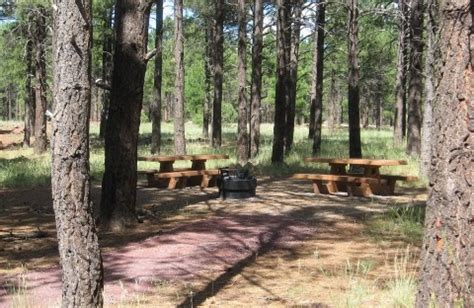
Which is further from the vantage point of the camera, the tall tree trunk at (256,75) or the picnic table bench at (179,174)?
the tall tree trunk at (256,75)

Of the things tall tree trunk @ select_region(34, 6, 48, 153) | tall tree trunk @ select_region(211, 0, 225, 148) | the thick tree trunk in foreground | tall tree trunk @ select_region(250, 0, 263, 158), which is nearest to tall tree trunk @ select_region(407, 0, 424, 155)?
tall tree trunk @ select_region(250, 0, 263, 158)

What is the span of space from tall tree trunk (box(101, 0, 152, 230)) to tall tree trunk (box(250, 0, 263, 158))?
9.43m

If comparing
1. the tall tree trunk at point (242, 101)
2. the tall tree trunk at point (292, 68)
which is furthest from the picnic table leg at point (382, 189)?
the tall tree trunk at point (292, 68)

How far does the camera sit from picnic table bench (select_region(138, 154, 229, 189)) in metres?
12.5

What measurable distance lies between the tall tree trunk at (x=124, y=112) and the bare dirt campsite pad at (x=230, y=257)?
50 cm

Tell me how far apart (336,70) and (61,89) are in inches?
1760

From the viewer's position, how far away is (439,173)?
340 cm

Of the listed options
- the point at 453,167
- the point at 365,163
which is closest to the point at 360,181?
the point at 365,163

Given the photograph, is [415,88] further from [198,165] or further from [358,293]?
[358,293]

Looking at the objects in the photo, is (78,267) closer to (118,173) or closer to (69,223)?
(69,223)

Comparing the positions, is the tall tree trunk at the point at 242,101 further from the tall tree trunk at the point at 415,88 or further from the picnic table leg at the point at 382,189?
the picnic table leg at the point at 382,189

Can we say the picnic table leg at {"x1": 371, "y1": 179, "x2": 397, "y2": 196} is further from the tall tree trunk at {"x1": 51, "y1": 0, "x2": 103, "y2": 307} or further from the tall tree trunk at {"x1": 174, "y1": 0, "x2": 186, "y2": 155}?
the tall tree trunk at {"x1": 174, "y1": 0, "x2": 186, "y2": 155}

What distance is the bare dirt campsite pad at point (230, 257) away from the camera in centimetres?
488

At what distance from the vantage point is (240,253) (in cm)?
658
